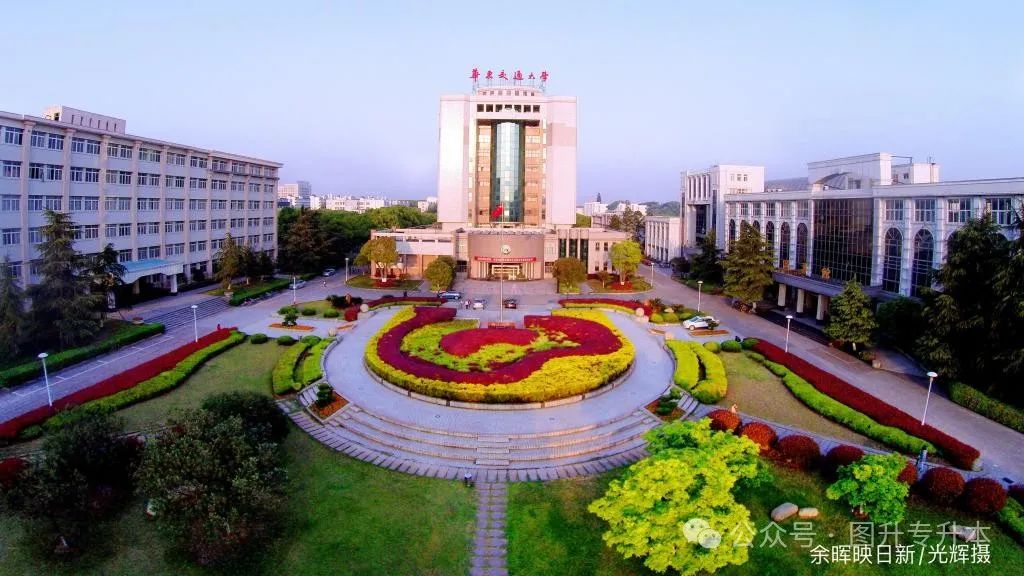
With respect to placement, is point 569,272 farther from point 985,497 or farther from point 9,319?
point 9,319

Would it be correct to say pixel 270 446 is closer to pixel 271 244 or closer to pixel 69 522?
pixel 69 522

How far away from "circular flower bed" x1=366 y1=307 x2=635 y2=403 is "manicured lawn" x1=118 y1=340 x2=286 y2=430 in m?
4.55

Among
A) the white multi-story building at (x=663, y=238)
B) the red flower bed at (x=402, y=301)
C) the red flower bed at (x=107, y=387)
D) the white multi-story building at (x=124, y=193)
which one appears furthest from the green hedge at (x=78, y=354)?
the white multi-story building at (x=663, y=238)

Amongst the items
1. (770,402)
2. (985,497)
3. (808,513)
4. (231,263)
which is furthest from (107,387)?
A: (985,497)

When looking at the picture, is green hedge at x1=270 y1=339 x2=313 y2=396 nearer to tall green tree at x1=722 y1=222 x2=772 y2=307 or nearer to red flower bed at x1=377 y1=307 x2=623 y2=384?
red flower bed at x1=377 y1=307 x2=623 y2=384

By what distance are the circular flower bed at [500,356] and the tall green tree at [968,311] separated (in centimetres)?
1112

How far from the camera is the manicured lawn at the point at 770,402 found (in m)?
18.1

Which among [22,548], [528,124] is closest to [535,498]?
[22,548]

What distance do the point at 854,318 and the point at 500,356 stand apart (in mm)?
16020

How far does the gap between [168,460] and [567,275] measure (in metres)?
34.6

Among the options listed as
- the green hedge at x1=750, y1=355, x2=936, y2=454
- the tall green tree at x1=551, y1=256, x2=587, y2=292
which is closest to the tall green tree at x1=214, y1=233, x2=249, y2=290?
the tall green tree at x1=551, y1=256, x2=587, y2=292

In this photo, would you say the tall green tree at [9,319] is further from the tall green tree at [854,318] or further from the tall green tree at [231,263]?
the tall green tree at [854,318]

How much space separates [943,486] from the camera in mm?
13211

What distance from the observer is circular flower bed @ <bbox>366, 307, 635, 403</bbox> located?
64.4 feet
